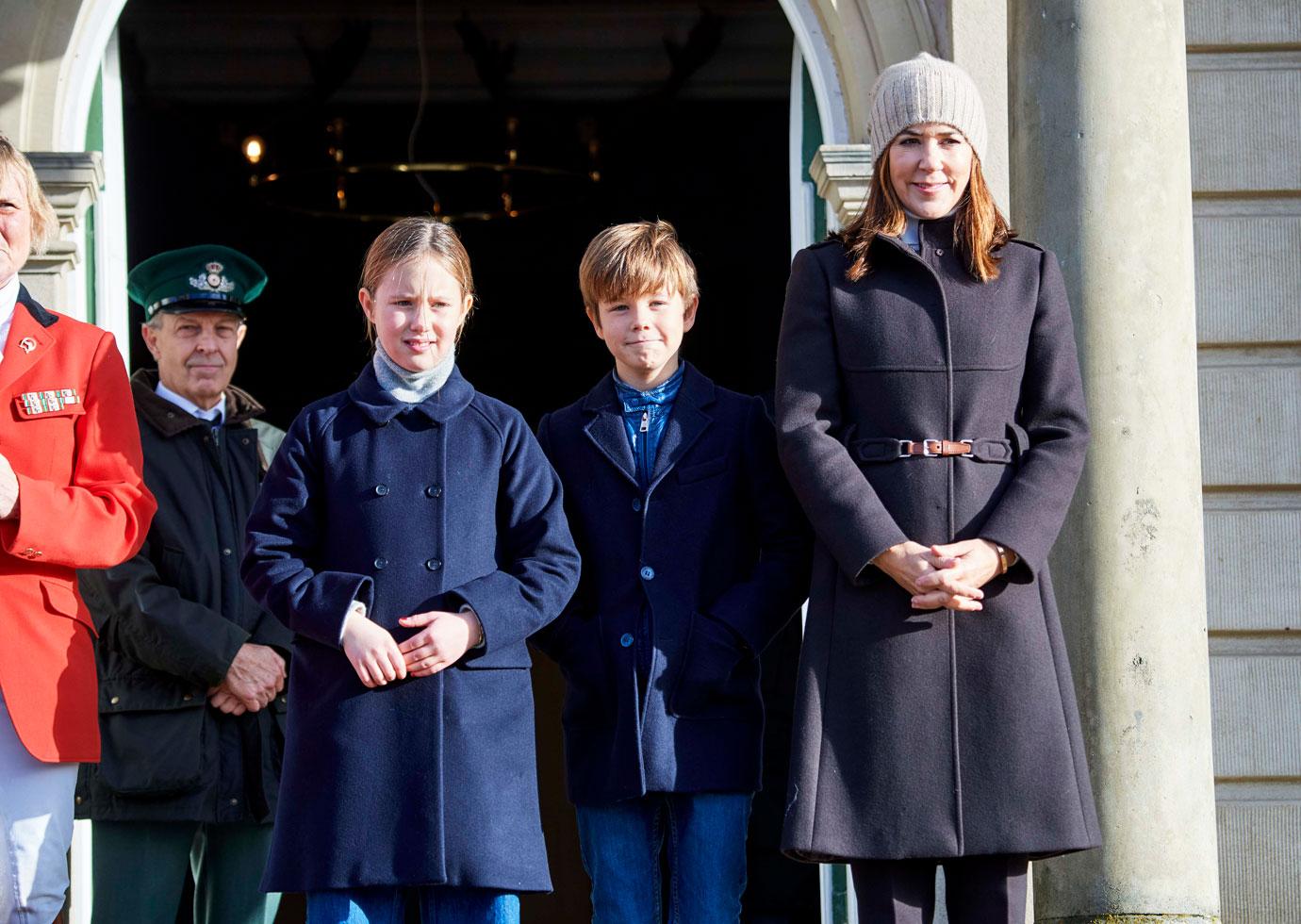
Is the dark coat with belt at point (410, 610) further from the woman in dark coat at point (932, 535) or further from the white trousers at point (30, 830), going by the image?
the woman in dark coat at point (932, 535)

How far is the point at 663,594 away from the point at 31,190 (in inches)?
57.7

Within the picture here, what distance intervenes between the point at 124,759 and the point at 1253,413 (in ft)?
10.8

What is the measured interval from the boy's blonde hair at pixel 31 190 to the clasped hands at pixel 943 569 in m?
1.77

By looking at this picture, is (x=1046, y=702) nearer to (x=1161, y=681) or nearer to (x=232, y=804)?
(x=1161, y=681)

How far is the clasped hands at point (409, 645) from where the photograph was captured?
3.54m

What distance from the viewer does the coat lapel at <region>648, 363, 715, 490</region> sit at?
393 centimetres

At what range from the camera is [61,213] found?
5.33 meters

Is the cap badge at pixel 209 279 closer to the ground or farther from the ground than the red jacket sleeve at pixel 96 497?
farther from the ground

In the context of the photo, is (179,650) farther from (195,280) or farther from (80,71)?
(80,71)

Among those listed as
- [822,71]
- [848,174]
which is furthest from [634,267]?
[822,71]

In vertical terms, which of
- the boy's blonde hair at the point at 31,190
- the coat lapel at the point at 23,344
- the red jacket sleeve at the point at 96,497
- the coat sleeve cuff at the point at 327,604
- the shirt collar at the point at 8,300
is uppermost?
the boy's blonde hair at the point at 31,190

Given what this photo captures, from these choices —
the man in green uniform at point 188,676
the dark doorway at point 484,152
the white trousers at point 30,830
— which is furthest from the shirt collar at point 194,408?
the dark doorway at point 484,152

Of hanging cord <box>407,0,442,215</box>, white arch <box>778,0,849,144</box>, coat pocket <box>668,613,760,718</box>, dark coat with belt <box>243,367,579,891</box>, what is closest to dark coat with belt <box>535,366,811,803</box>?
coat pocket <box>668,613,760,718</box>

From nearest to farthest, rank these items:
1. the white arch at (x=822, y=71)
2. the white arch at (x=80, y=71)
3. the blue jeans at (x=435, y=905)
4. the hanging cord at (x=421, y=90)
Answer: the blue jeans at (x=435, y=905), the white arch at (x=80, y=71), the white arch at (x=822, y=71), the hanging cord at (x=421, y=90)
